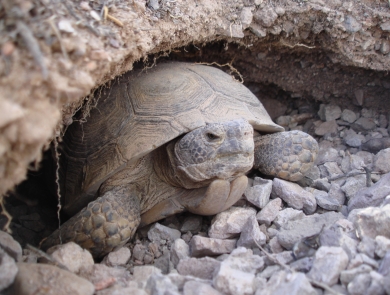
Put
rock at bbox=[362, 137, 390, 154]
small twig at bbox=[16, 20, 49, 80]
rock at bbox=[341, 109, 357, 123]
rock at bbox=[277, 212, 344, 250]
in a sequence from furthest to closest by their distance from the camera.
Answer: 1. rock at bbox=[341, 109, 357, 123]
2. rock at bbox=[362, 137, 390, 154]
3. rock at bbox=[277, 212, 344, 250]
4. small twig at bbox=[16, 20, 49, 80]

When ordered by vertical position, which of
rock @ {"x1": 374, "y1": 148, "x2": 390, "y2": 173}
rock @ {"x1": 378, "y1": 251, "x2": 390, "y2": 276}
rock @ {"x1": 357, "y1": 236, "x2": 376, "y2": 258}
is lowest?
rock @ {"x1": 374, "y1": 148, "x2": 390, "y2": 173}

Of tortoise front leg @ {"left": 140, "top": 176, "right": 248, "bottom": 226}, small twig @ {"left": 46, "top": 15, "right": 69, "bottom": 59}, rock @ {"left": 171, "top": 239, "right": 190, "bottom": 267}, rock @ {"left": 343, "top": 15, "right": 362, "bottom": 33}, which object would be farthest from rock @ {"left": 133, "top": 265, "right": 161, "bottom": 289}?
rock @ {"left": 343, "top": 15, "right": 362, "bottom": 33}

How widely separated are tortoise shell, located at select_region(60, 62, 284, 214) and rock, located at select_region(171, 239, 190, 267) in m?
0.61

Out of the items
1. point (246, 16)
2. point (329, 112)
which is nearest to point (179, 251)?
point (246, 16)

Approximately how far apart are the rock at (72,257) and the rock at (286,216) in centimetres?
113

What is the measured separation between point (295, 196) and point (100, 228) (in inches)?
51.0

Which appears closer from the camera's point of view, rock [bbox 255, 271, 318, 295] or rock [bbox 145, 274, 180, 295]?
rock [bbox 255, 271, 318, 295]

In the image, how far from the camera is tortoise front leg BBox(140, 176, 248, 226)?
2.38 metres

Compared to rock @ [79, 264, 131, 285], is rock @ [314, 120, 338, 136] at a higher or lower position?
Answer: higher

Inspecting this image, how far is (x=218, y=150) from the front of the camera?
2.30m

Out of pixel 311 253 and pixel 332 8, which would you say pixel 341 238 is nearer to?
pixel 311 253

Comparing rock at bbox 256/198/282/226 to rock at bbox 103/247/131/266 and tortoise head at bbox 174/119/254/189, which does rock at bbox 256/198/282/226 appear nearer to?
tortoise head at bbox 174/119/254/189

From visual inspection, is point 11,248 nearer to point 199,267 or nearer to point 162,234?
point 199,267

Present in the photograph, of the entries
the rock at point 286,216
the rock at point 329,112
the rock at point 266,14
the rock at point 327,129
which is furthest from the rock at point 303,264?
the rock at point 329,112
